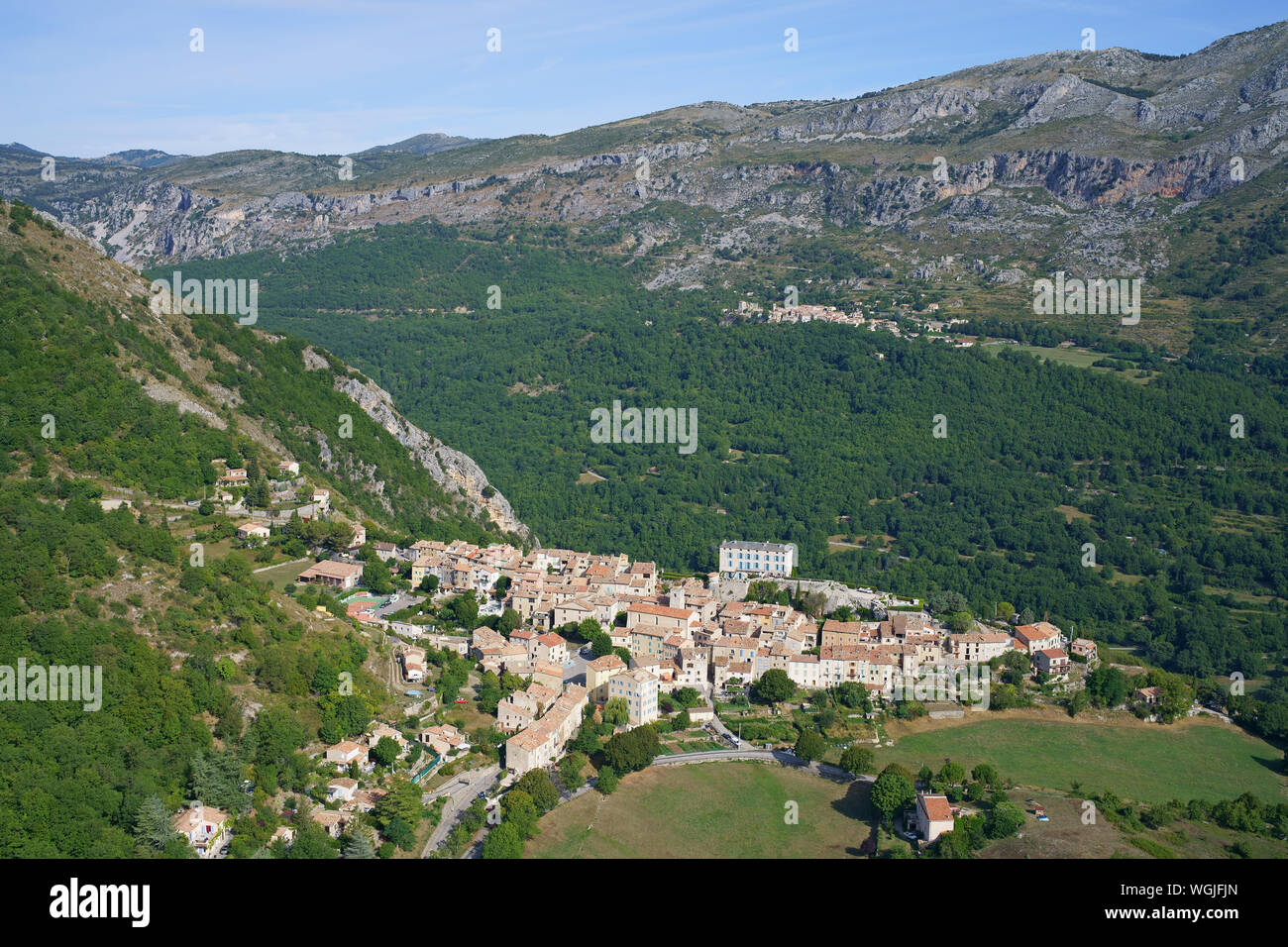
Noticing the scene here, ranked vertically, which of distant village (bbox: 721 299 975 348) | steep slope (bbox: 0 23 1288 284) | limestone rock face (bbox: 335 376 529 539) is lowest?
limestone rock face (bbox: 335 376 529 539)

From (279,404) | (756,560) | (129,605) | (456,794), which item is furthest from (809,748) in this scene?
(279,404)

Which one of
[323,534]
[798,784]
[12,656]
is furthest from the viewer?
[323,534]

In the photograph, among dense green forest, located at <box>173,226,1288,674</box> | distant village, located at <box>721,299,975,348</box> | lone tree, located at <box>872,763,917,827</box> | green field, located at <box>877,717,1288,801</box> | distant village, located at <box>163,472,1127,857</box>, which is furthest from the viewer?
distant village, located at <box>721,299,975,348</box>

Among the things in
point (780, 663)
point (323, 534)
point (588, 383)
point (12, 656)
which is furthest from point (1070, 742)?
point (588, 383)

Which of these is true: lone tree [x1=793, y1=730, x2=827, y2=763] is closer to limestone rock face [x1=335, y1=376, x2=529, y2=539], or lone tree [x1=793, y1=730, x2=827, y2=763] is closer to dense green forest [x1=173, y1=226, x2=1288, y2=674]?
dense green forest [x1=173, y1=226, x2=1288, y2=674]

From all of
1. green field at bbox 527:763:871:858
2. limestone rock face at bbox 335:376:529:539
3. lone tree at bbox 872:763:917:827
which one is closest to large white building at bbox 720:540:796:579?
limestone rock face at bbox 335:376:529:539
